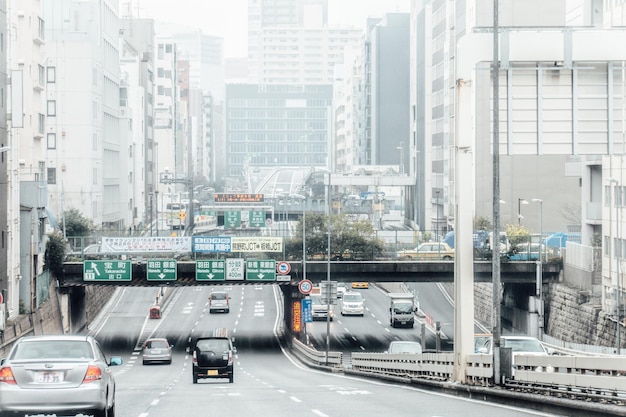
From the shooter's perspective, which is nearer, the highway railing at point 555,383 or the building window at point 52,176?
the highway railing at point 555,383

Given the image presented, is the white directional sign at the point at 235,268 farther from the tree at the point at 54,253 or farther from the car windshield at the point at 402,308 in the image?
the car windshield at the point at 402,308

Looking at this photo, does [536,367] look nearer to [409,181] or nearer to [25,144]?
[25,144]

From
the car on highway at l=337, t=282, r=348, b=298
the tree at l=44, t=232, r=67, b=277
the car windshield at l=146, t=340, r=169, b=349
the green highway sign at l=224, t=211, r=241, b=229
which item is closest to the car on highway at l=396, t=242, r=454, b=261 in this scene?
the car windshield at l=146, t=340, r=169, b=349

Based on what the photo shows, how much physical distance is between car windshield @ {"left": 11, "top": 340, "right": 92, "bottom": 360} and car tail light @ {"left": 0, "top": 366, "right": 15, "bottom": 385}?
38 centimetres

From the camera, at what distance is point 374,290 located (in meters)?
110

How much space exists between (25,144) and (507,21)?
47.1m

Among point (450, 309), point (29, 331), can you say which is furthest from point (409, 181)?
point (29, 331)

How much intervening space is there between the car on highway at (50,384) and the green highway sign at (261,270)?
5063 cm

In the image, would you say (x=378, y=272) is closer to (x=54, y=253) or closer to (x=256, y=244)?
(x=256, y=244)

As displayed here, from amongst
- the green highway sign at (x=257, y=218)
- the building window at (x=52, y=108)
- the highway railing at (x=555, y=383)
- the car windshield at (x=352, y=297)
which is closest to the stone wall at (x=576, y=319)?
the car windshield at (x=352, y=297)

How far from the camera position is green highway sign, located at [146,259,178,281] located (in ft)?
224

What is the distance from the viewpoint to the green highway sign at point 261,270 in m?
69.0

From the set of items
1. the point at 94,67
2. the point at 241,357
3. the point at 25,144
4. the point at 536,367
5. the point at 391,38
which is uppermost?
the point at 391,38

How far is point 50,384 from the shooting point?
17750 mm
